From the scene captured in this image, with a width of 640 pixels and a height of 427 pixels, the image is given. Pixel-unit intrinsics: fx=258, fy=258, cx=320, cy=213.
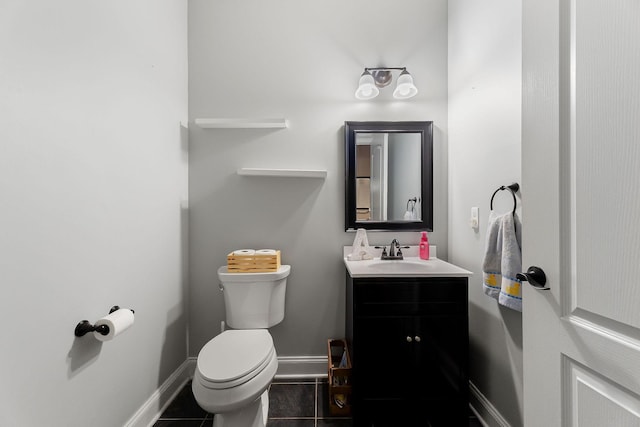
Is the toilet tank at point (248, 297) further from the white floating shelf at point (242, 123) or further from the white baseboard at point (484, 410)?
the white baseboard at point (484, 410)

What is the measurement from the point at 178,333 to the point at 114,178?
43.1 inches

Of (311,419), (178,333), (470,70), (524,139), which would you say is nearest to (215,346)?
(178,333)

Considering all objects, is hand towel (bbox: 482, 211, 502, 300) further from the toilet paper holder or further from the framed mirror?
the toilet paper holder

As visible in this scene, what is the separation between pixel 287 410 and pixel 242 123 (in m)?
1.82

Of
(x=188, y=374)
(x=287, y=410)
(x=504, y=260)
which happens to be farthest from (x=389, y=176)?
(x=188, y=374)

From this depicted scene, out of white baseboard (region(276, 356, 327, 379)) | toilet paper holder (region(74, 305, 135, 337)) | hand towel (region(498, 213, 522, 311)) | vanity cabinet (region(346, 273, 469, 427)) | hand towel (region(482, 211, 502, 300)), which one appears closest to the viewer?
toilet paper holder (region(74, 305, 135, 337))

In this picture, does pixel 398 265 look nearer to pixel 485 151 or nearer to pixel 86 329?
pixel 485 151

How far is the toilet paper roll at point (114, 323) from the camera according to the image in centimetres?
100

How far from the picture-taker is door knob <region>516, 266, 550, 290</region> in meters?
0.74

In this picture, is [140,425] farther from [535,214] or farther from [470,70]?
[470,70]

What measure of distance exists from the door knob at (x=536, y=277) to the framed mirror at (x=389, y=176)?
1086 millimetres

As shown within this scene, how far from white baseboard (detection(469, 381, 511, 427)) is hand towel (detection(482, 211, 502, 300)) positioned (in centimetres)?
63

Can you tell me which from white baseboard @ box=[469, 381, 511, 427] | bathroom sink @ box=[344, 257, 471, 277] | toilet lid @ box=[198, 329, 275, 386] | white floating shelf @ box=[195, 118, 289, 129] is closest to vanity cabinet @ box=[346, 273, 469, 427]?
bathroom sink @ box=[344, 257, 471, 277]

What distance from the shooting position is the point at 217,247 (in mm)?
1841
